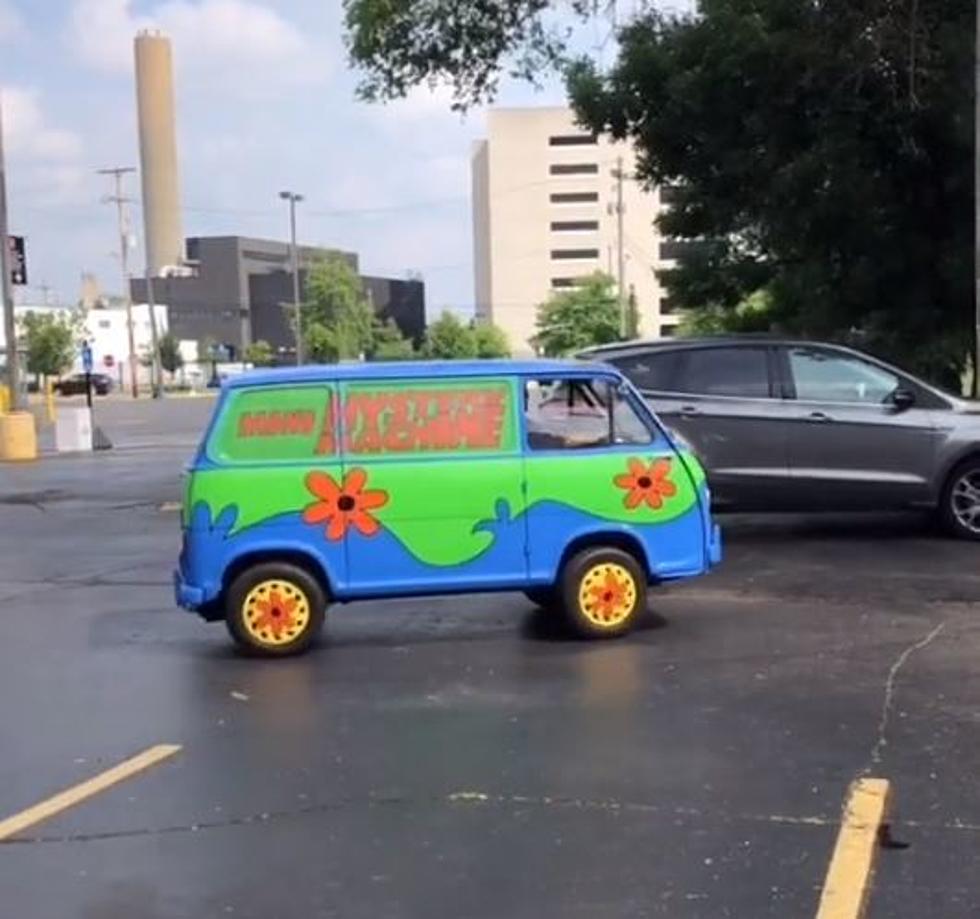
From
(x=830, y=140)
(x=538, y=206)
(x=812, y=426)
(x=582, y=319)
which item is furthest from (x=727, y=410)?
(x=538, y=206)

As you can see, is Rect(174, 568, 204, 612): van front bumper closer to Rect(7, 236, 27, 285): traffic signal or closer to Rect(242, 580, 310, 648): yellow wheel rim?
Rect(242, 580, 310, 648): yellow wheel rim

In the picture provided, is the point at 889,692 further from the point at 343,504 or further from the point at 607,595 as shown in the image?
the point at 343,504

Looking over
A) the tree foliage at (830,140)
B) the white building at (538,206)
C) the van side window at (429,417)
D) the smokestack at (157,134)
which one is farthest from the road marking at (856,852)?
the smokestack at (157,134)

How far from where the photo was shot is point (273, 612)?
8.33m

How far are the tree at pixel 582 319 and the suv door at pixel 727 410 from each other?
228 feet

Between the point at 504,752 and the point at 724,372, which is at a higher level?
the point at 724,372

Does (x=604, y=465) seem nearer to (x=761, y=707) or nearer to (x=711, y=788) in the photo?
(x=761, y=707)

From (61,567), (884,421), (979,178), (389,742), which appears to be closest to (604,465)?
(389,742)

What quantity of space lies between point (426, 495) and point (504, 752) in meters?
2.47

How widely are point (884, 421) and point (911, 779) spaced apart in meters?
6.48

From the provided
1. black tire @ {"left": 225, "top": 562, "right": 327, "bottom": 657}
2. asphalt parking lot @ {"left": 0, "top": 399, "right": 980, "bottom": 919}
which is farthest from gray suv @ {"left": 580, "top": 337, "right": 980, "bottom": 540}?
black tire @ {"left": 225, "top": 562, "right": 327, "bottom": 657}

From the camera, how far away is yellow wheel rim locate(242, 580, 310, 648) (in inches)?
328

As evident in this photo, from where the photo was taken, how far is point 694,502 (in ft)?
28.6

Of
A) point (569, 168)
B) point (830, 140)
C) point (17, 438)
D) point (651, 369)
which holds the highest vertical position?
point (569, 168)
